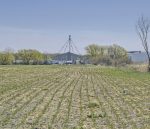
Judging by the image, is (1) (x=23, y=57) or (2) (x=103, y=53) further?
(2) (x=103, y=53)

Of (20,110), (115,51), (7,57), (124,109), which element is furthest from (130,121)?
(115,51)

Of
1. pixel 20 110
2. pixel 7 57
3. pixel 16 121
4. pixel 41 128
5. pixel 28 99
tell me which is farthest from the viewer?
pixel 7 57

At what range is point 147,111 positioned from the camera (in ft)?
46.3

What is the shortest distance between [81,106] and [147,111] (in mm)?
2413

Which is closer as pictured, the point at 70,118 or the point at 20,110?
the point at 70,118

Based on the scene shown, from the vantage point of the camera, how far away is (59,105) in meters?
15.1

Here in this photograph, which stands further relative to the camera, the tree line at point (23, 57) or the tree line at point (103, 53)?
the tree line at point (103, 53)

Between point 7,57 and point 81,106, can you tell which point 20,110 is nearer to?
point 81,106

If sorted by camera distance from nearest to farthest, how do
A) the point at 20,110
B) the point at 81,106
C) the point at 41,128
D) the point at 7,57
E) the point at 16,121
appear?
the point at 41,128, the point at 16,121, the point at 20,110, the point at 81,106, the point at 7,57

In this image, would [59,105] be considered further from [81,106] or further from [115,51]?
[115,51]

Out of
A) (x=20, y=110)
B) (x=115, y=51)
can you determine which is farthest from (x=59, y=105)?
(x=115, y=51)

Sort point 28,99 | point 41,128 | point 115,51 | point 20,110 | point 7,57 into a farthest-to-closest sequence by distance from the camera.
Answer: point 115,51, point 7,57, point 28,99, point 20,110, point 41,128

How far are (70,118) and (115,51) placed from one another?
415 ft

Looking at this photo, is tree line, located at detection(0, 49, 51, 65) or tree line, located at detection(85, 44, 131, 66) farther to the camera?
tree line, located at detection(85, 44, 131, 66)
